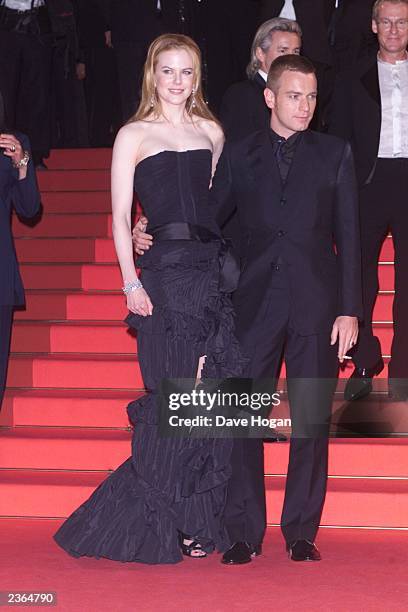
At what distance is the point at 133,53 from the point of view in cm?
753

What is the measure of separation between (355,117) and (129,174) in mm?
1498

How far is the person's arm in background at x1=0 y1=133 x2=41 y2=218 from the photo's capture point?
5.05 m

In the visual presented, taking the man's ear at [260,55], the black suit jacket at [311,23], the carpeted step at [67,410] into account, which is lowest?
the carpeted step at [67,410]

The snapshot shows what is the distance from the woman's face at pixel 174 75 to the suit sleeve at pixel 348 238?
628 mm

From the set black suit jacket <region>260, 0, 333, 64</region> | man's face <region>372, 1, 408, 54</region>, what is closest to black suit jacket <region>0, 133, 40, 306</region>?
man's face <region>372, 1, 408, 54</region>

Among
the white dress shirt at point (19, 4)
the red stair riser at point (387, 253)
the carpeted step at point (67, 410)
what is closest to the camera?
the carpeted step at point (67, 410)

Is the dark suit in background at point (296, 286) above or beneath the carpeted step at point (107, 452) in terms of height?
above

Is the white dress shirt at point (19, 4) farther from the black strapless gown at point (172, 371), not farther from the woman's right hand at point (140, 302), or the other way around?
the woman's right hand at point (140, 302)

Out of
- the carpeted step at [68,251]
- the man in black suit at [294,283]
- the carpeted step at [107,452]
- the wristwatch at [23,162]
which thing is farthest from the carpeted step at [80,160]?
the man in black suit at [294,283]

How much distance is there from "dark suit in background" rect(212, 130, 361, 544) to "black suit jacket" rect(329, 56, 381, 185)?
1131 mm

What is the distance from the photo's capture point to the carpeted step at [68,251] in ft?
22.5

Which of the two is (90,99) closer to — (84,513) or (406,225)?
(406,225)

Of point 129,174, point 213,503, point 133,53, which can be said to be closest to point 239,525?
point 213,503

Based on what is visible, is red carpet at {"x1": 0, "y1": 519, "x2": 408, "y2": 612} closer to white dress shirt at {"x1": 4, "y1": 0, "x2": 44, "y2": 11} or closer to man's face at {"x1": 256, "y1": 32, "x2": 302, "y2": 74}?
man's face at {"x1": 256, "y1": 32, "x2": 302, "y2": 74}
